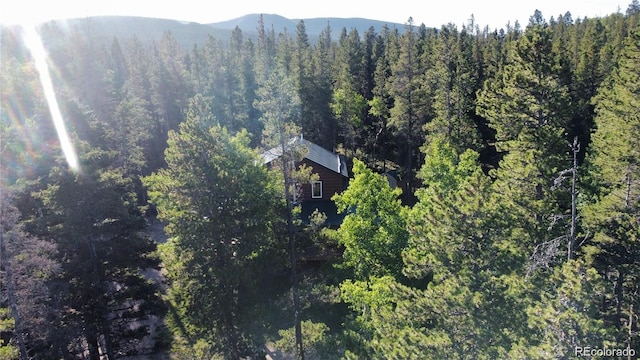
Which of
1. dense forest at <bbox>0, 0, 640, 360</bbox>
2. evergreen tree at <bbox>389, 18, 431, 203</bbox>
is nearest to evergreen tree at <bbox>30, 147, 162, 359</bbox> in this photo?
dense forest at <bbox>0, 0, 640, 360</bbox>

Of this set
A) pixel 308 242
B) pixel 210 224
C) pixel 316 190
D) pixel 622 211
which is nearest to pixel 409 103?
pixel 316 190

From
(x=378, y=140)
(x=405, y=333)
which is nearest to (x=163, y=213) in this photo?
(x=405, y=333)

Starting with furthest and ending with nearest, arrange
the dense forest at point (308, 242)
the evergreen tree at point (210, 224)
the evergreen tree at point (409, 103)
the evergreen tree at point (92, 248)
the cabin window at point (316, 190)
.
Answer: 1. the evergreen tree at point (409, 103)
2. the cabin window at point (316, 190)
3. the evergreen tree at point (210, 224)
4. the evergreen tree at point (92, 248)
5. the dense forest at point (308, 242)

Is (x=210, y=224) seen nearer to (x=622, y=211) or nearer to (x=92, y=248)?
(x=92, y=248)

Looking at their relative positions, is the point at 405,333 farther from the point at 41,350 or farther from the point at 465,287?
the point at 41,350

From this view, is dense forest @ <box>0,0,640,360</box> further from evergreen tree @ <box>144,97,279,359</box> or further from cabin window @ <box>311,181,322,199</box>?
cabin window @ <box>311,181,322,199</box>

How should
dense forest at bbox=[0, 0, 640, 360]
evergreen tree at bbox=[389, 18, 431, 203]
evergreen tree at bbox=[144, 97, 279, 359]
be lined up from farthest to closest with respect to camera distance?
evergreen tree at bbox=[389, 18, 431, 203]
evergreen tree at bbox=[144, 97, 279, 359]
dense forest at bbox=[0, 0, 640, 360]

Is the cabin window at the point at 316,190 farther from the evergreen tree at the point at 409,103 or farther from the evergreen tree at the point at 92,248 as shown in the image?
the evergreen tree at the point at 92,248

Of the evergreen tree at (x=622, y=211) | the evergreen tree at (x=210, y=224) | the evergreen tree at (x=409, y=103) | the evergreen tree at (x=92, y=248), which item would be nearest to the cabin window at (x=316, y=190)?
the evergreen tree at (x=409, y=103)
